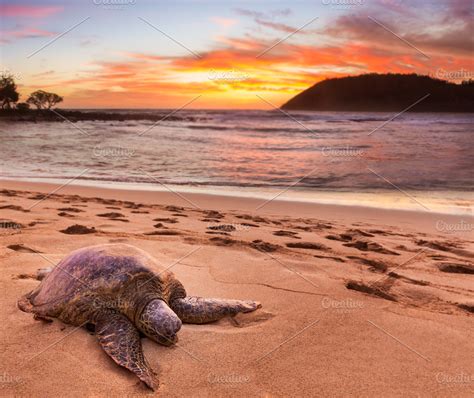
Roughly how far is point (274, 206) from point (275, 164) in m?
7.14

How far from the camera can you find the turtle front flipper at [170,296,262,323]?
3.91 meters

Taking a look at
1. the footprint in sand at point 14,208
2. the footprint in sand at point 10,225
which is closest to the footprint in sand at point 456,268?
the footprint in sand at point 10,225

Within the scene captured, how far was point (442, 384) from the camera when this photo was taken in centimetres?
318

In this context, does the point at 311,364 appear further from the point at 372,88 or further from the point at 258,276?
the point at 372,88

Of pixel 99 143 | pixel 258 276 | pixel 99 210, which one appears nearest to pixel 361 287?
pixel 258 276

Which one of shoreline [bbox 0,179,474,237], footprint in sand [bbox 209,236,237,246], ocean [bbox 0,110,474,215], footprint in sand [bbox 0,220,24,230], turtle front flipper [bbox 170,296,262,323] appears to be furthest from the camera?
ocean [bbox 0,110,474,215]

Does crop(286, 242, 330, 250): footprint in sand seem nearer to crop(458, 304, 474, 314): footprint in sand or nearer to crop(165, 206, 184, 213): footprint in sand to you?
crop(458, 304, 474, 314): footprint in sand

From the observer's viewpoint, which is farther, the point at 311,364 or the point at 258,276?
the point at 258,276

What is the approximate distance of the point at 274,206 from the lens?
1000cm

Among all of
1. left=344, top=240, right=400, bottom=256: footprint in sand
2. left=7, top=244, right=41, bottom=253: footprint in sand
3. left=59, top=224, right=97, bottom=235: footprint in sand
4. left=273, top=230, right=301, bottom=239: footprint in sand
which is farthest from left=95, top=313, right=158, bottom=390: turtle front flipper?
left=344, top=240, right=400, bottom=256: footprint in sand

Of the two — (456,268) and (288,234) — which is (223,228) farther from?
(456,268)

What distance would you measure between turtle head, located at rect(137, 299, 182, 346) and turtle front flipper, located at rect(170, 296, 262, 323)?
0.33m

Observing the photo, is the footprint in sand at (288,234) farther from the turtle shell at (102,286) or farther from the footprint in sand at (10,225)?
the footprint in sand at (10,225)

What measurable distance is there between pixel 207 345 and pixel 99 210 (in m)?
5.64
